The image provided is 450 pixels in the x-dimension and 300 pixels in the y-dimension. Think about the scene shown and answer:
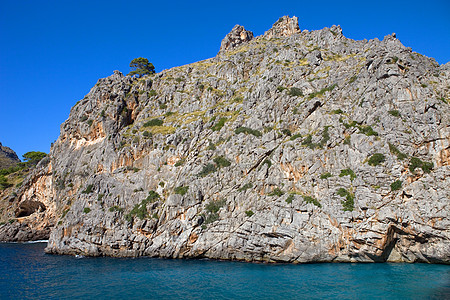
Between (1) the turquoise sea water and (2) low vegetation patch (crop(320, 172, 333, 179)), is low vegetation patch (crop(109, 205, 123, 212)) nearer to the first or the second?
(1) the turquoise sea water

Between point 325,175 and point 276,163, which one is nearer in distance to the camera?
point 325,175

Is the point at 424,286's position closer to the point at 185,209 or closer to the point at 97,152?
the point at 185,209

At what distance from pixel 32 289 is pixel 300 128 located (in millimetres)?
47590

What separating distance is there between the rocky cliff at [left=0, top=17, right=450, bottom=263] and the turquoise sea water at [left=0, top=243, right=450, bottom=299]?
13.3 ft

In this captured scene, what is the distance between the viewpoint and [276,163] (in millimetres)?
50438

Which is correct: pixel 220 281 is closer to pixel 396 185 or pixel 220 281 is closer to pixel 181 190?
pixel 181 190

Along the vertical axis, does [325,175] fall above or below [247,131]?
below

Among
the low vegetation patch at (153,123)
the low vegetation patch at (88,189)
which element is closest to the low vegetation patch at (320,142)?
the low vegetation patch at (153,123)

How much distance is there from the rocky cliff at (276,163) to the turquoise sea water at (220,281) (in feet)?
13.3

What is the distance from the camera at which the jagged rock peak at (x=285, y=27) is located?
95.2 meters

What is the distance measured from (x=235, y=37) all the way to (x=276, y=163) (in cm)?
7294

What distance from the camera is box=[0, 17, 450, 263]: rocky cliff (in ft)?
131

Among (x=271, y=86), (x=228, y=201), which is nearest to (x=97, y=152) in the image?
(x=228, y=201)

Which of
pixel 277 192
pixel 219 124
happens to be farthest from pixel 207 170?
pixel 277 192
